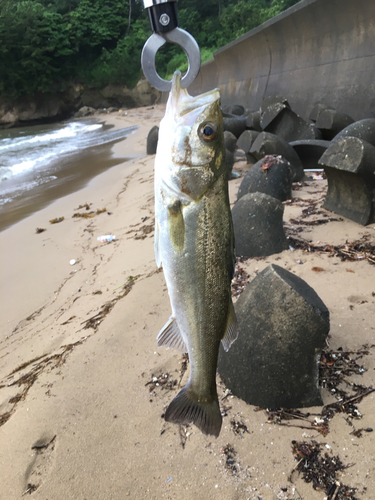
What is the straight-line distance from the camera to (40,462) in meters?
2.69

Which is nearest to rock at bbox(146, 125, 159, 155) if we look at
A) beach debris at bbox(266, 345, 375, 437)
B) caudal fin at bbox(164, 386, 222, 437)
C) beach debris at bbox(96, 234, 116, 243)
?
beach debris at bbox(96, 234, 116, 243)

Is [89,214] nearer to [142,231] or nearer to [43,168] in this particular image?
[142,231]

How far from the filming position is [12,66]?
41.4 meters

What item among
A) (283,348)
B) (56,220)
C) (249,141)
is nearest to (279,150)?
(249,141)

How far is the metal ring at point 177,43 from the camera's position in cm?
151

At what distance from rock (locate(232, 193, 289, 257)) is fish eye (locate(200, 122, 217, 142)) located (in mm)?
3481

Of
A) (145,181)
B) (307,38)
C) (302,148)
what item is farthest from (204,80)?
(302,148)

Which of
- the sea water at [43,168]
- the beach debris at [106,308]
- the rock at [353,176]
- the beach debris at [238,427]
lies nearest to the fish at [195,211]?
the beach debris at [238,427]

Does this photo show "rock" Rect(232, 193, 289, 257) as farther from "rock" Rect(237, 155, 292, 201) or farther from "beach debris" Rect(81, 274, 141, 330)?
"beach debris" Rect(81, 274, 141, 330)

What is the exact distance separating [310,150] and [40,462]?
7241 millimetres

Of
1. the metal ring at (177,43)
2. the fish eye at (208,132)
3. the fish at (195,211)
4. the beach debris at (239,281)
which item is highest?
the metal ring at (177,43)

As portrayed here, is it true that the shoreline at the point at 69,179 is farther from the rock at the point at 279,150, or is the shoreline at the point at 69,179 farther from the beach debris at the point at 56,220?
the rock at the point at 279,150

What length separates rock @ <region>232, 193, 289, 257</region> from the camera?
4.86m

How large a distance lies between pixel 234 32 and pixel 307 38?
28577 mm
